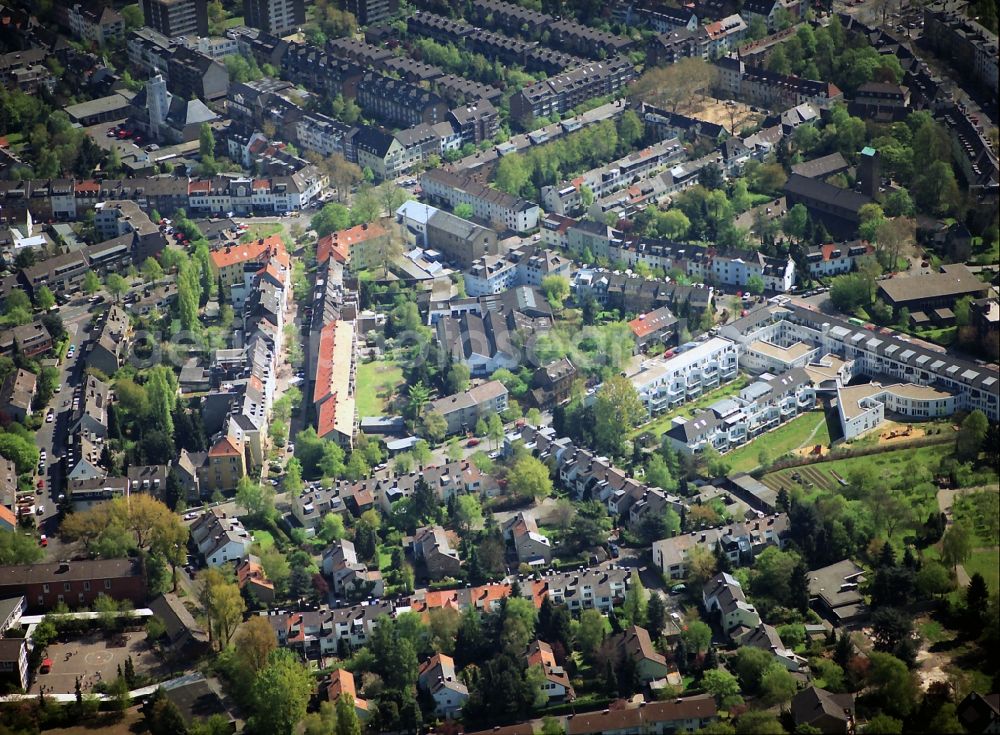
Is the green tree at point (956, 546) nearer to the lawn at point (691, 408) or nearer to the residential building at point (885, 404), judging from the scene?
the residential building at point (885, 404)

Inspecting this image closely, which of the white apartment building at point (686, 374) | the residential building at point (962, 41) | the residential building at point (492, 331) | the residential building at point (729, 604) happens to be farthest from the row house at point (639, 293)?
the residential building at point (962, 41)

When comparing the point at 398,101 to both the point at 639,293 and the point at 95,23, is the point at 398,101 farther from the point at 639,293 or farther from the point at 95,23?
the point at 639,293

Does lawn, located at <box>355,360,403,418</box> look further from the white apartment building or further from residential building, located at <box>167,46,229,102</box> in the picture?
residential building, located at <box>167,46,229,102</box>

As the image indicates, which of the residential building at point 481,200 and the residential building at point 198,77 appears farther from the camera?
the residential building at point 198,77

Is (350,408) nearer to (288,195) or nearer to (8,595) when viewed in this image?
(8,595)

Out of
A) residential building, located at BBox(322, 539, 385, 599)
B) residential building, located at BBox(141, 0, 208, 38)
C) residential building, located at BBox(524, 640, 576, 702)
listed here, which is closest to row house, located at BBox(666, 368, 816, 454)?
residential building, located at BBox(524, 640, 576, 702)

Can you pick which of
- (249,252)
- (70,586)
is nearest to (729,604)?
(70,586)
